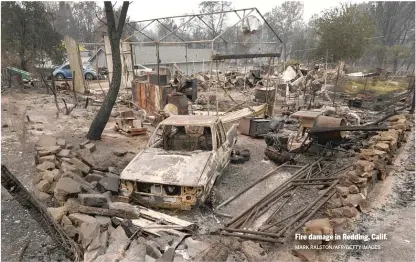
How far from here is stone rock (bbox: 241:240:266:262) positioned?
419cm

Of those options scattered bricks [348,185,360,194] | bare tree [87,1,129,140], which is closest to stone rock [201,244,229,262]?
scattered bricks [348,185,360,194]

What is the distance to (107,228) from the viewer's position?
477 cm

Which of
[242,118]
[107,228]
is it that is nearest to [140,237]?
[107,228]

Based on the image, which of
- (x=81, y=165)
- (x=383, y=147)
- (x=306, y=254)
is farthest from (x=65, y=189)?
(x=383, y=147)

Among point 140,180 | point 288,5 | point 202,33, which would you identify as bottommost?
point 140,180

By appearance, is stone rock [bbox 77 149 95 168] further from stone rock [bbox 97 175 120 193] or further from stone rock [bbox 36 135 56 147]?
stone rock [bbox 97 175 120 193]

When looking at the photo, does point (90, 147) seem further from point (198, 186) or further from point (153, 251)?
point (153, 251)

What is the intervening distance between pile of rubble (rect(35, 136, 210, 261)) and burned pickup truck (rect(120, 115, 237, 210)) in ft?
1.16

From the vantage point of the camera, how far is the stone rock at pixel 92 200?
516 cm

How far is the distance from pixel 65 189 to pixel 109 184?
89 cm

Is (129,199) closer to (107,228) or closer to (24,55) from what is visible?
(107,228)

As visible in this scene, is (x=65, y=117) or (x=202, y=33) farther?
(x=202, y=33)

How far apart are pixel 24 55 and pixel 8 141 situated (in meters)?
13.9

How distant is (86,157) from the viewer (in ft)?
24.0
